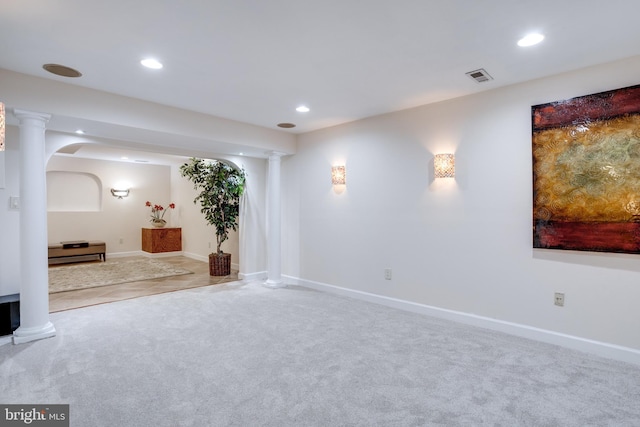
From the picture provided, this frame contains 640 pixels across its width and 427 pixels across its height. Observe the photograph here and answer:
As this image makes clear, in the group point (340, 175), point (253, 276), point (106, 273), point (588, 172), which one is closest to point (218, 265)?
point (253, 276)

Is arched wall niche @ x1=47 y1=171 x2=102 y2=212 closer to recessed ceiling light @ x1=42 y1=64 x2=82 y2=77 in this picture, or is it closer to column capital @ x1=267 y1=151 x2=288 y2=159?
column capital @ x1=267 y1=151 x2=288 y2=159

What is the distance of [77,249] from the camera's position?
23.6 feet

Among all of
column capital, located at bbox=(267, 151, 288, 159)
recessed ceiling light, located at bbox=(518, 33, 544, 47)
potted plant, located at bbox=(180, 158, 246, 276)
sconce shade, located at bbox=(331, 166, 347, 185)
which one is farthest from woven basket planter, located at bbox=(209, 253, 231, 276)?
recessed ceiling light, located at bbox=(518, 33, 544, 47)

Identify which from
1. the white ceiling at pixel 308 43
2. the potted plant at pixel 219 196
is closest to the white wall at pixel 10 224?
the white ceiling at pixel 308 43

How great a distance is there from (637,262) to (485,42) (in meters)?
2.06

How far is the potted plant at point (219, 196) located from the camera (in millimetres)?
5797

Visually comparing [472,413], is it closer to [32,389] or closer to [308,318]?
[308,318]

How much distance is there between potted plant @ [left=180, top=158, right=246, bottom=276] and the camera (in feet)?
19.0

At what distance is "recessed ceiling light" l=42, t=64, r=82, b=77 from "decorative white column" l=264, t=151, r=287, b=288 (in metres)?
2.69

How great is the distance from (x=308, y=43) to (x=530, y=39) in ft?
5.06

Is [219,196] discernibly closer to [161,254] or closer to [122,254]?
[161,254]

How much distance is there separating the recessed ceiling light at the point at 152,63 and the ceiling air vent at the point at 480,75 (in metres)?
2.60

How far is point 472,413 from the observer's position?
78.4 inches

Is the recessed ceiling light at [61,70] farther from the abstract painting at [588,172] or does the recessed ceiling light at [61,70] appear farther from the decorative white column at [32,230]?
the abstract painting at [588,172]
